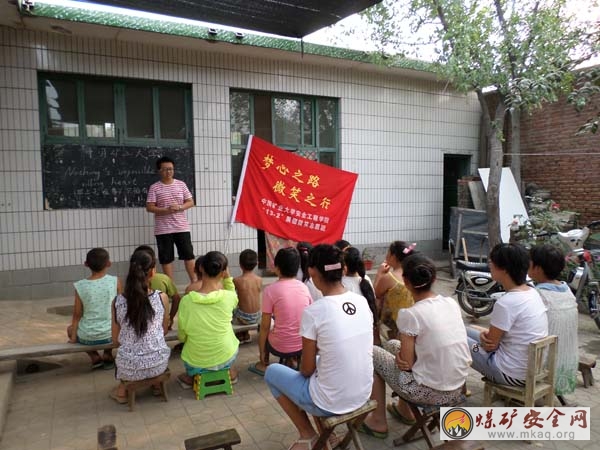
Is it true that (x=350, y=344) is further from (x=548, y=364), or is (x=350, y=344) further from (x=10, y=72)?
(x=10, y=72)

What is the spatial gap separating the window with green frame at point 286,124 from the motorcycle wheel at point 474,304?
3.31m

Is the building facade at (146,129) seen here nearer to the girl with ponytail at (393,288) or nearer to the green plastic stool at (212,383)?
the green plastic stool at (212,383)

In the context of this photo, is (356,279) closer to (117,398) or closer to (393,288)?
(393,288)

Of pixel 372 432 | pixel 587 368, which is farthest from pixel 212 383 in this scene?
pixel 587 368

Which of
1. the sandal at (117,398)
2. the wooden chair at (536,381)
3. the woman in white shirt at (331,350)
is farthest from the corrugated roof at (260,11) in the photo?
the sandal at (117,398)

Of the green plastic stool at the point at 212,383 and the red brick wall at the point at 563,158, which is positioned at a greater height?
the red brick wall at the point at 563,158

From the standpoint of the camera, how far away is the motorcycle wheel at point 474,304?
5523mm

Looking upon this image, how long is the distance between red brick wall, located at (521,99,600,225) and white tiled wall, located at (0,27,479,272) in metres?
1.28

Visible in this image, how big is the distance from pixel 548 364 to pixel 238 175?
522 centimetres

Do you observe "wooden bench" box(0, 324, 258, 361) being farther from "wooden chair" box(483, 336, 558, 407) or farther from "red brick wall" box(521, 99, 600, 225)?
"red brick wall" box(521, 99, 600, 225)

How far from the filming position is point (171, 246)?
5734 mm

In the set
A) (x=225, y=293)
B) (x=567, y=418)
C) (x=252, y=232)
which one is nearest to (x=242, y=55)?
(x=252, y=232)

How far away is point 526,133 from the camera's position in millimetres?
9461

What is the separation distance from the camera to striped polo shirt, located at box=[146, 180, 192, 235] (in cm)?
562
